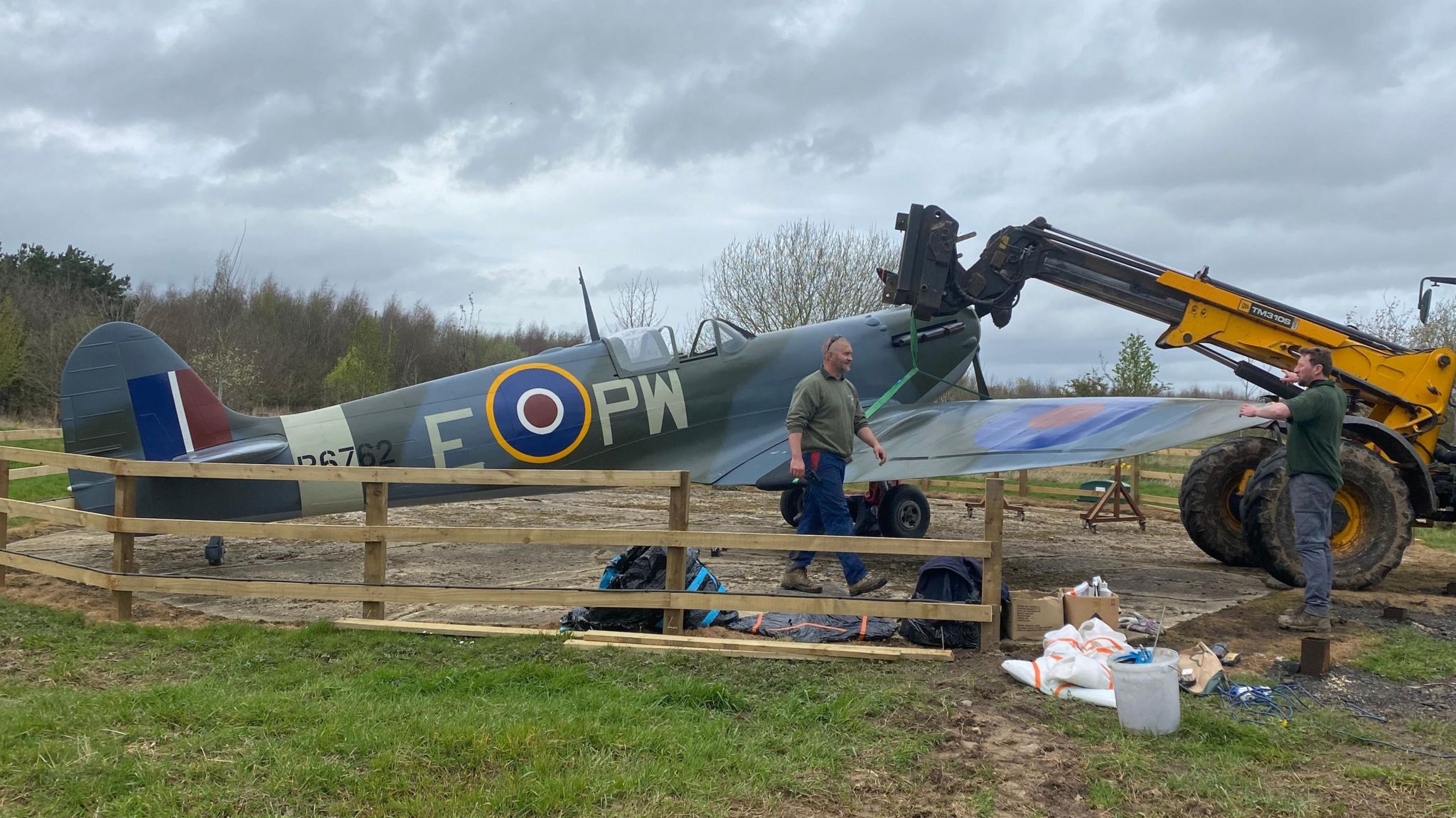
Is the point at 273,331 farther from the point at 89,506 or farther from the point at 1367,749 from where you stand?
the point at 1367,749

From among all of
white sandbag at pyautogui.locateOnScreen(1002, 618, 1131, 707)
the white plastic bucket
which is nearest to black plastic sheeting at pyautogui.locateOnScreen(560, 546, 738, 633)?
white sandbag at pyautogui.locateOnScreen(1002, 618, 1131, 707)

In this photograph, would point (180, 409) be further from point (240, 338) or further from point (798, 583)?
point (240, 338)

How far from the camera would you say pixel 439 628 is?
5.55m

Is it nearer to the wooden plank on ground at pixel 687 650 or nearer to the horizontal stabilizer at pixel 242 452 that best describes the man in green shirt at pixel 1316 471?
the wooden plank on ground at pixel 687 650

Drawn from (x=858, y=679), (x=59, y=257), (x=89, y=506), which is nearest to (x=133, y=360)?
(x=89, y=506)

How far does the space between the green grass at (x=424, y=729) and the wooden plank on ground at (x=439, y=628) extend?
20 cm

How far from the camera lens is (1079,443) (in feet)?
24.3

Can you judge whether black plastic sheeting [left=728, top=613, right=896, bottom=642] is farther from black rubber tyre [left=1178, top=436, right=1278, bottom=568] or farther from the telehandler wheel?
black rubber tyre [left=1178, top=436, right=1278, bottom=568]

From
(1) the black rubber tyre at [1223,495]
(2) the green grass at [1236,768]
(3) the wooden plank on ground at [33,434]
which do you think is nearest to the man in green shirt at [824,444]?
(2) the green grass at [1236,768]

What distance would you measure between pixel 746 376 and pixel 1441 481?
6247 millimetres

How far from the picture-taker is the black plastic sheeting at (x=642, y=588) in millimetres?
5699

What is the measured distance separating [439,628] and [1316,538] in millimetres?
5404

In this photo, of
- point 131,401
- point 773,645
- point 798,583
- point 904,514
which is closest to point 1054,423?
point 904,514

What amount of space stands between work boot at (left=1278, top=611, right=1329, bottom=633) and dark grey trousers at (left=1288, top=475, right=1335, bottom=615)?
0.13ft
